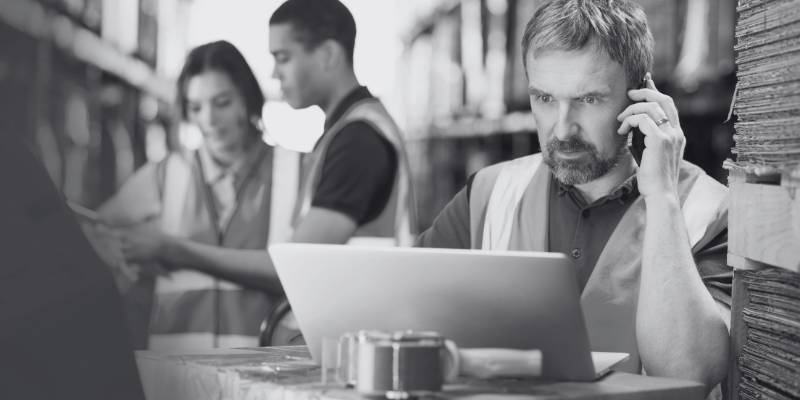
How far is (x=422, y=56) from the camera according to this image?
12.2 metres

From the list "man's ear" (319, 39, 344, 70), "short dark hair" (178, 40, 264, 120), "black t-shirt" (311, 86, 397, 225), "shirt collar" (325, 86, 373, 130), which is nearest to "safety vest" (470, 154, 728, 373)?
"black t-shirt" (311, 86, 397, 225)

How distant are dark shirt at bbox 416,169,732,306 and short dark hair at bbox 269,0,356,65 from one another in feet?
4.34

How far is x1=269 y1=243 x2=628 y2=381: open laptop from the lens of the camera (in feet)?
4.16

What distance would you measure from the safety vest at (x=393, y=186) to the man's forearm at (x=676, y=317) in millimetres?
1485

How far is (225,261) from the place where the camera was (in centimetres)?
323

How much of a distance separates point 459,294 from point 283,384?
244 mm

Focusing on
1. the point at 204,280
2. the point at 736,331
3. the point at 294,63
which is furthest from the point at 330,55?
the point at 736,331

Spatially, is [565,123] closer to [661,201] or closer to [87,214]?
[661,201]

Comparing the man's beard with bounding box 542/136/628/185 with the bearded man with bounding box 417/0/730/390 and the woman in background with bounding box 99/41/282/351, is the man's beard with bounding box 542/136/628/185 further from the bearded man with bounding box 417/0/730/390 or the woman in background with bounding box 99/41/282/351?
the woman in background with bounding box 99/41/282/351

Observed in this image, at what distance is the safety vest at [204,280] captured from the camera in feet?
11.0

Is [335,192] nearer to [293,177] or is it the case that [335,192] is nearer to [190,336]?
[293,177]

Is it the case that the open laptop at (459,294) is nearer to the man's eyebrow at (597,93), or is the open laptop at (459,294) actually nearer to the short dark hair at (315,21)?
the man's eyebrow at (597,93)

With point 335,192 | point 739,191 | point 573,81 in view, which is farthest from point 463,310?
point 335,192

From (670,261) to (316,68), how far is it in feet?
6.03
